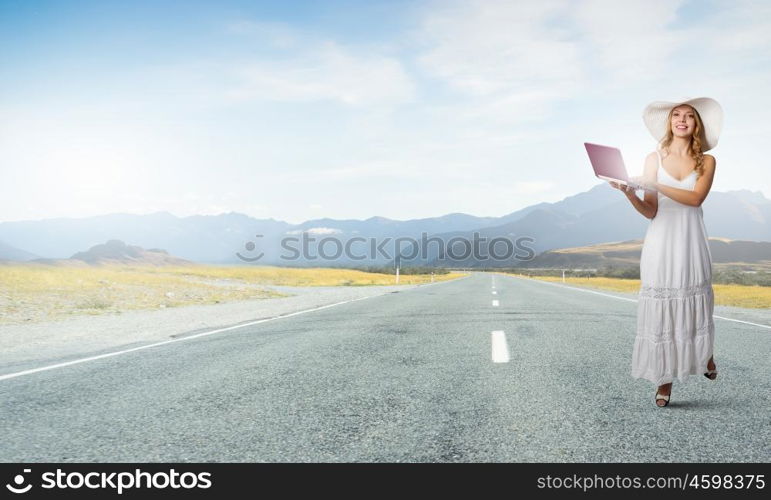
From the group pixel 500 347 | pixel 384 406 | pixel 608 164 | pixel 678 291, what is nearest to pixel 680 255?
pixel 678 291

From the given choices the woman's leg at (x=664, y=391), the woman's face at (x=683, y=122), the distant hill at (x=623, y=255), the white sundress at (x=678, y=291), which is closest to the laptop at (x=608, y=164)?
the white sundress at (x=678, y=291)

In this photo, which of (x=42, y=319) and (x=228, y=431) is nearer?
(x=228, y=431)

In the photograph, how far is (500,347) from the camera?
7.32m

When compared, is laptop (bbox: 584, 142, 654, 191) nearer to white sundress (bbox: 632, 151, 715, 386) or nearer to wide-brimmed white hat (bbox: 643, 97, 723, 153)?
white sundress (bbox: 632, 151, 715, 386)

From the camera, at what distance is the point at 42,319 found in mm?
12898

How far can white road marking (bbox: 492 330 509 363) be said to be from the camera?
644 cm

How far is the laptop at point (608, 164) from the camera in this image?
368 centimetres

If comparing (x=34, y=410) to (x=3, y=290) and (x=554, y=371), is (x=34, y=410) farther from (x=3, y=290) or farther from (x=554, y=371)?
(x=3, y=290)

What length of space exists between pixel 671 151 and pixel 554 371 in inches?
98.4

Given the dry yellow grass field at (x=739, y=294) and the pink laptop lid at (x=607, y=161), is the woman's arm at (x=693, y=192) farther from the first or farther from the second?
the dry yellow grass field at (x=739, y=294)
